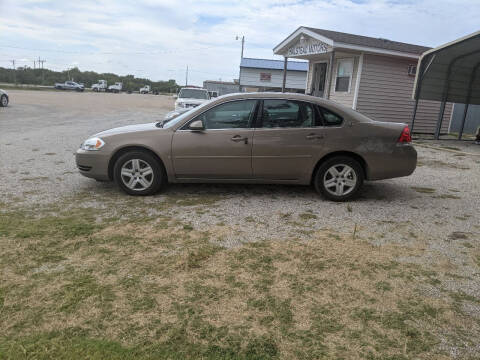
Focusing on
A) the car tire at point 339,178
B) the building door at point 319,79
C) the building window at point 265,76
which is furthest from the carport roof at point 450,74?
the building window at point 265,76

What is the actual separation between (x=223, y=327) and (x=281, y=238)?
171cm

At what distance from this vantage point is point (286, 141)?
220 inches

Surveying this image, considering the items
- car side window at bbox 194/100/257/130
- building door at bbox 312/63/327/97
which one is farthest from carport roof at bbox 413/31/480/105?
car side window at bbox 194/100/257/130

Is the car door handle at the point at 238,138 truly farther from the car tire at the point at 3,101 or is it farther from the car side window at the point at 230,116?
the car tire at the point at 3,101

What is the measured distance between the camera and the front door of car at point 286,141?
5.58 meters

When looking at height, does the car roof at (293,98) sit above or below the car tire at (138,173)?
above

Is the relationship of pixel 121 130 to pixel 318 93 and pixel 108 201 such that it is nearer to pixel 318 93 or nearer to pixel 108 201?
pixel 108 201

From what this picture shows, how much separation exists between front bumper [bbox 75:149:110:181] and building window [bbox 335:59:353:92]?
12.1m

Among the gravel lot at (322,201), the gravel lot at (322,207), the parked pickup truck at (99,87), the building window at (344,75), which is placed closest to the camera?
the gravel lot at (322,207)

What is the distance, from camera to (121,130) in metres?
5.91

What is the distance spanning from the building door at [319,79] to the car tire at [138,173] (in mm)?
13713

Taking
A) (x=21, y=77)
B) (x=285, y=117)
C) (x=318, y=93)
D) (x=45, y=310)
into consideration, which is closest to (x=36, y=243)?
(x=45, y=310)

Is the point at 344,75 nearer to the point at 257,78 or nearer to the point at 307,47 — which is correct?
the point at 307,47

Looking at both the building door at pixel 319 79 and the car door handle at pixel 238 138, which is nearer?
the car door handle at pixel 238 138
